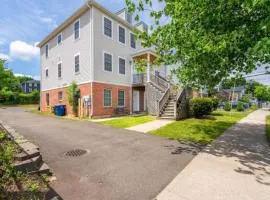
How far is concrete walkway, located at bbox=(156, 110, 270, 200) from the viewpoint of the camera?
3.23 metres

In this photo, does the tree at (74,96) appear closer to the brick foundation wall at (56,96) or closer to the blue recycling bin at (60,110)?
the brick foundation wall at (56,96)

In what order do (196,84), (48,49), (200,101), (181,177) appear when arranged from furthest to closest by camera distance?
1. (48,49)
2. (200,101)
3. (196,84)
4. (181,177)

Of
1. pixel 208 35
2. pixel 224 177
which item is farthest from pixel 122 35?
pixel 224 177

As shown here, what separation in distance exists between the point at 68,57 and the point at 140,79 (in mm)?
7390

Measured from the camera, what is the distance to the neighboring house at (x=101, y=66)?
14812mm

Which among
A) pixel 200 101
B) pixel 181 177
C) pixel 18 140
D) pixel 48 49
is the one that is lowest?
pixel 181 177

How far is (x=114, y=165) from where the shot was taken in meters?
4.60

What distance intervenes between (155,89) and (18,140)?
507 inches

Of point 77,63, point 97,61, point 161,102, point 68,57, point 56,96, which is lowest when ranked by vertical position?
point 161,102

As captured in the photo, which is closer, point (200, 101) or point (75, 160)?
point (75, 160)

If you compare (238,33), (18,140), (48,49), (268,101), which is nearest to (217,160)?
(238,33)

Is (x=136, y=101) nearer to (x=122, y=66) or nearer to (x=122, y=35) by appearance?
(x=122, y=66)

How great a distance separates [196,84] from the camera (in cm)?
806

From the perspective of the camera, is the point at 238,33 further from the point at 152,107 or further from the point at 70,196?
the point at 152,107
